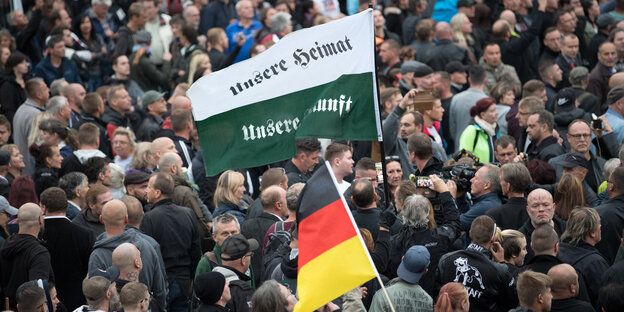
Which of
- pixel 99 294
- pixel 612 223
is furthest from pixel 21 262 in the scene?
pixel 612 223

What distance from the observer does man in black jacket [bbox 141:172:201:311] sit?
9.50 m

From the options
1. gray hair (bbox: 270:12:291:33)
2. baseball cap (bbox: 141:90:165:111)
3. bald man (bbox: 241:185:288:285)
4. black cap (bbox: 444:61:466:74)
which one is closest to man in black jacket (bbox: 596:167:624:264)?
bald man (bbox: 241:185:288:285)

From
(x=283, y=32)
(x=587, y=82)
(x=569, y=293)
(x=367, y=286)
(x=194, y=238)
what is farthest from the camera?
(x=283, y=32)

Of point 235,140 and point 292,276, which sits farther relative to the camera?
point 235,140

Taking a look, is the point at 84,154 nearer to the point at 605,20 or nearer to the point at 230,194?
the point at 230,194

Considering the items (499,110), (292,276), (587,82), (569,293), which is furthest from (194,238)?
(587,82)

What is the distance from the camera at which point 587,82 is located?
46.7ft

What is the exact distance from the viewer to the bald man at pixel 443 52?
15.8 meters

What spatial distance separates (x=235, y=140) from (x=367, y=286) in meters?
1.74

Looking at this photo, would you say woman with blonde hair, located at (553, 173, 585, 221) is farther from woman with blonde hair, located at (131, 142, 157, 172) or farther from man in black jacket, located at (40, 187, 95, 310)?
woman with blonde hair, located at (131, 142, 157, 172)

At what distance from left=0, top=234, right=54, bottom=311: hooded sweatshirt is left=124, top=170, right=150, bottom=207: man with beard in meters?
1.94

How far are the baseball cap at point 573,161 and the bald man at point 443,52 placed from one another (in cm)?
569

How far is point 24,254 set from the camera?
8.62 meters

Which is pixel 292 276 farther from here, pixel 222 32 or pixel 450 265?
pixel 222 32
